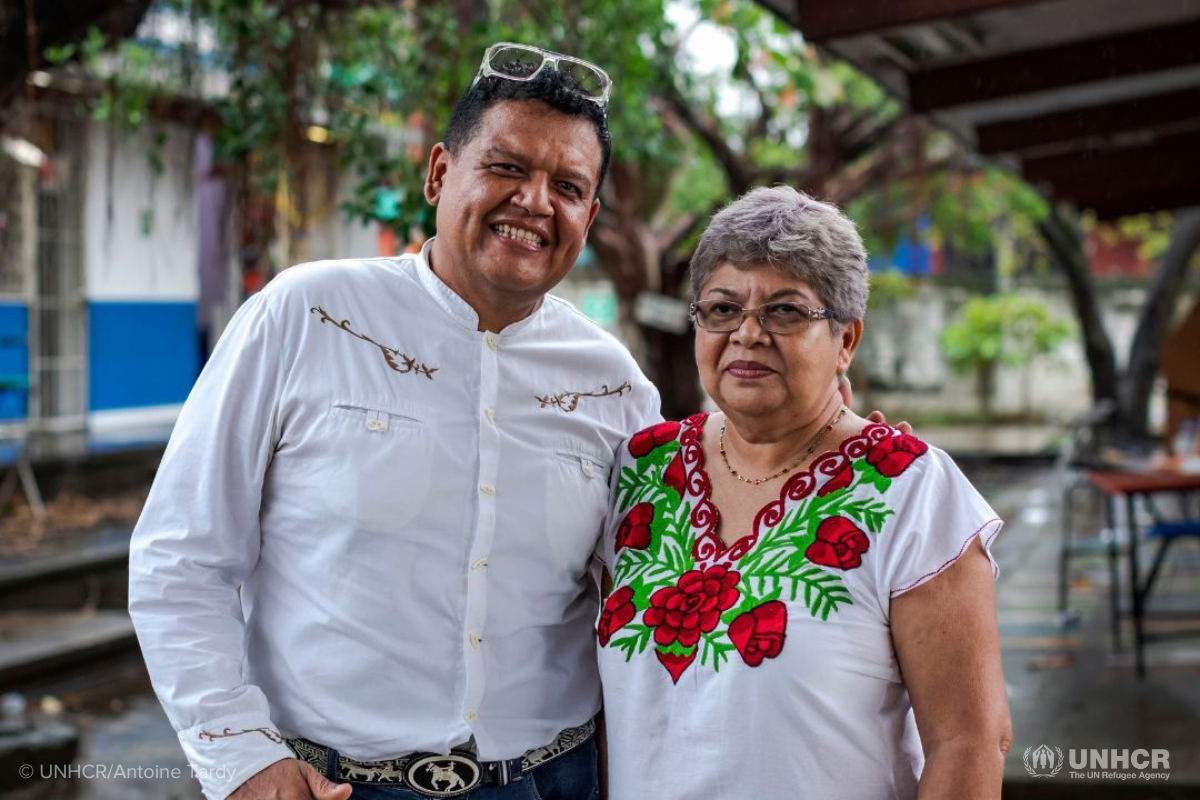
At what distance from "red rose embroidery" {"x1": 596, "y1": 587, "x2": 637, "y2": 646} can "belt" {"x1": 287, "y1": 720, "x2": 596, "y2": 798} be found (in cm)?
28

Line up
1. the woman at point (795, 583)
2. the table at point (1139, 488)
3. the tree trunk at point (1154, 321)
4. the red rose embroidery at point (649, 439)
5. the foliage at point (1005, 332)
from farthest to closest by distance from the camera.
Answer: the foliage at point (1005, 332)
the tree trunk at point (1154, 321)
the table at point (1139, 488)
the red rose embroidery at point (649, 439)
the woman at point (795, 583)

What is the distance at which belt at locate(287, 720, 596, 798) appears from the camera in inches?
85.4

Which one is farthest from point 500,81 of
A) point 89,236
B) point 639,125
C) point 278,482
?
point 89,236

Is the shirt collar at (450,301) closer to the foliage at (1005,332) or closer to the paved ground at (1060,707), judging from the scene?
the paved ground at (1060,707)

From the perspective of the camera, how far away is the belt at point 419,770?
85.4 inches

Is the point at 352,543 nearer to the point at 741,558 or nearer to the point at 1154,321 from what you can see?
the point at 741,558

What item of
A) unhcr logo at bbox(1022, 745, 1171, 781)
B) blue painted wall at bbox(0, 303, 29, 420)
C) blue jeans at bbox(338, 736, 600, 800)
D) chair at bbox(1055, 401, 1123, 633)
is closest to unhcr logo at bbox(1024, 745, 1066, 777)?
unhcr logo at bbox(1022, 745, 1171, 781)

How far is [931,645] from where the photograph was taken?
203cm

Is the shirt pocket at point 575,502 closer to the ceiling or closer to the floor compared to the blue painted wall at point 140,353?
closer to the ceiling

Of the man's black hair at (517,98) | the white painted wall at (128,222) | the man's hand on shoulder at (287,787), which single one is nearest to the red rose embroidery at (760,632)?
the man's hand on shoulder at (287,787)

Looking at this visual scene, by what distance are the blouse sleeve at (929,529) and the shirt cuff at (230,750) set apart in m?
0.99

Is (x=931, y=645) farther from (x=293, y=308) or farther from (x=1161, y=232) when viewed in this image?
(x=1161, y=232)

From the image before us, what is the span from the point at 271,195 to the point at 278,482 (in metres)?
3.59

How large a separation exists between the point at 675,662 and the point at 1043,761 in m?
3.38
